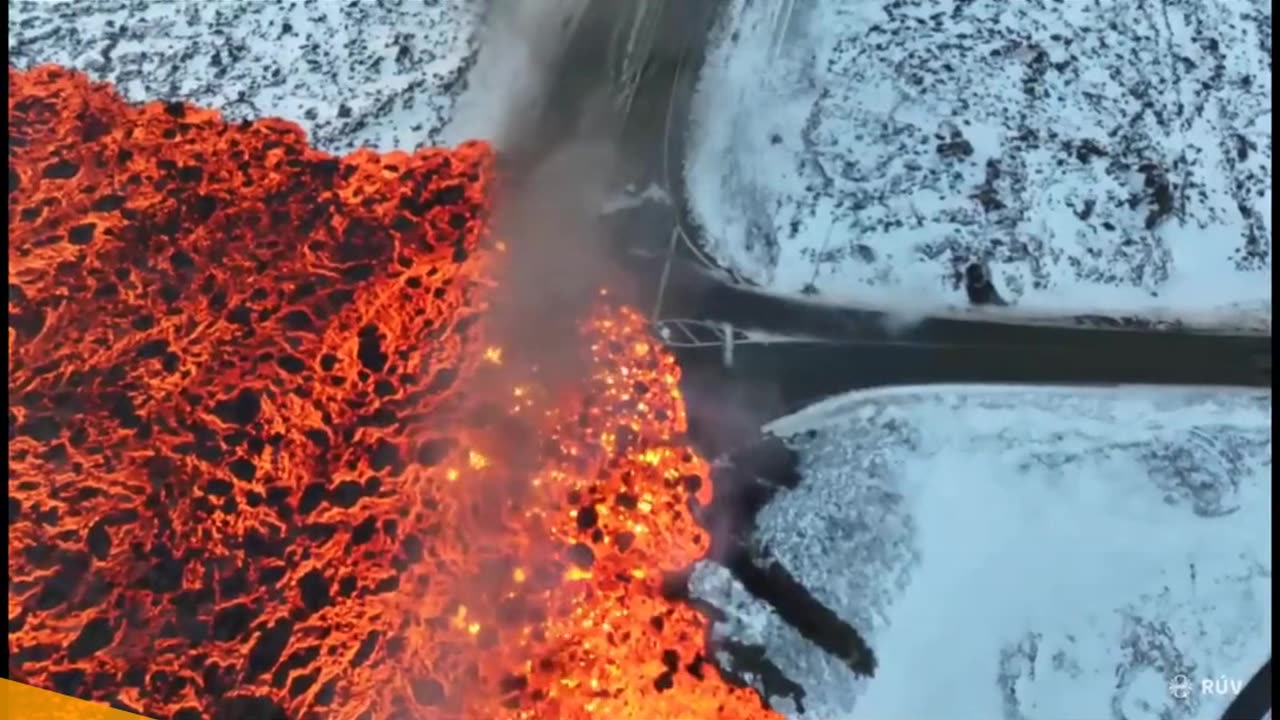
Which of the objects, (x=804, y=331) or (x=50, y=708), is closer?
(x=50, y=708)

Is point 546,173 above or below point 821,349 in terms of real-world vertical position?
above

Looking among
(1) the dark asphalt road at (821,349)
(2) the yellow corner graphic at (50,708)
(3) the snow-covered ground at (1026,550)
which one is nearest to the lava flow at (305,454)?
(2) the yellow corner graphic at (50,708)

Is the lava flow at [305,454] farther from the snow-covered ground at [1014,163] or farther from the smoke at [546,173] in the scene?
the snow-covered ground at [1014,163]

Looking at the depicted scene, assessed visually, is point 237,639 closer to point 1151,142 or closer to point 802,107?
point 802,107

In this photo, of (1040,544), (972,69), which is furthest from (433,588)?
(972,69)

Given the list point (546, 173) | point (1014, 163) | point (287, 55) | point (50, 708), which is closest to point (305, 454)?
point (50, 708)

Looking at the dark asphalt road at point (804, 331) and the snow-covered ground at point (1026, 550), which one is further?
the dark asphalt road at point (804, 331)

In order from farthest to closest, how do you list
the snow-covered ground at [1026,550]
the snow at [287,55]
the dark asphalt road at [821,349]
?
1. the snow at [287,55]
2. the dark asphalt road at [821,349]
3. the snow-covered ground at [1026,550]

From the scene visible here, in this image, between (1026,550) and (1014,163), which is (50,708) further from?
(1014,163)
